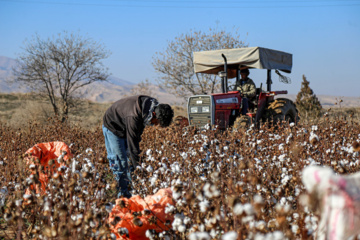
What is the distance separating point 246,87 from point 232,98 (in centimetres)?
58

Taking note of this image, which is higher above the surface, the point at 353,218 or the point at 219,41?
the point at 219,41

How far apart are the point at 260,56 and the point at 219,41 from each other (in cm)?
1514

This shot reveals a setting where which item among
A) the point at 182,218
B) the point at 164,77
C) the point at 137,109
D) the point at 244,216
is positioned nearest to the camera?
the point at 244,216

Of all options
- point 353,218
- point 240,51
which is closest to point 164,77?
point 240,51

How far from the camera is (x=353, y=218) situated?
57.5 inches

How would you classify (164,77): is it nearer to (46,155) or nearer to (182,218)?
(46,155)

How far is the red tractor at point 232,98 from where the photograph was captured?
9461 millimetres

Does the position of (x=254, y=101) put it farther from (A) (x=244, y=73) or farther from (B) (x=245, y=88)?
(A) (x=244, y=73)

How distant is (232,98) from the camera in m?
9.48

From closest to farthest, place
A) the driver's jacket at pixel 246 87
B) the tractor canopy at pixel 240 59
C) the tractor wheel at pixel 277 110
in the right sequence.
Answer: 1. the tractor canopy at pixel 240 59
2. the driver's jacket at pixel 246 87
3. the tractor wheel at pixel 277 110

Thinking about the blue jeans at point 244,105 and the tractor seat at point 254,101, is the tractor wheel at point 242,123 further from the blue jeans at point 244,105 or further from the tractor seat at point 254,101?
the tractor seat at point 254,101

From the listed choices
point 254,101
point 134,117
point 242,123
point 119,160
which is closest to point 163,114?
point 134,117

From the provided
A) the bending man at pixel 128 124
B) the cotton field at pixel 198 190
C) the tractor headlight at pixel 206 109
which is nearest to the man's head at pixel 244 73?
the tractor headlight at pixel 206 109

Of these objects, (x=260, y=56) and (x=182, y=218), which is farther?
(x=260, y=56)
